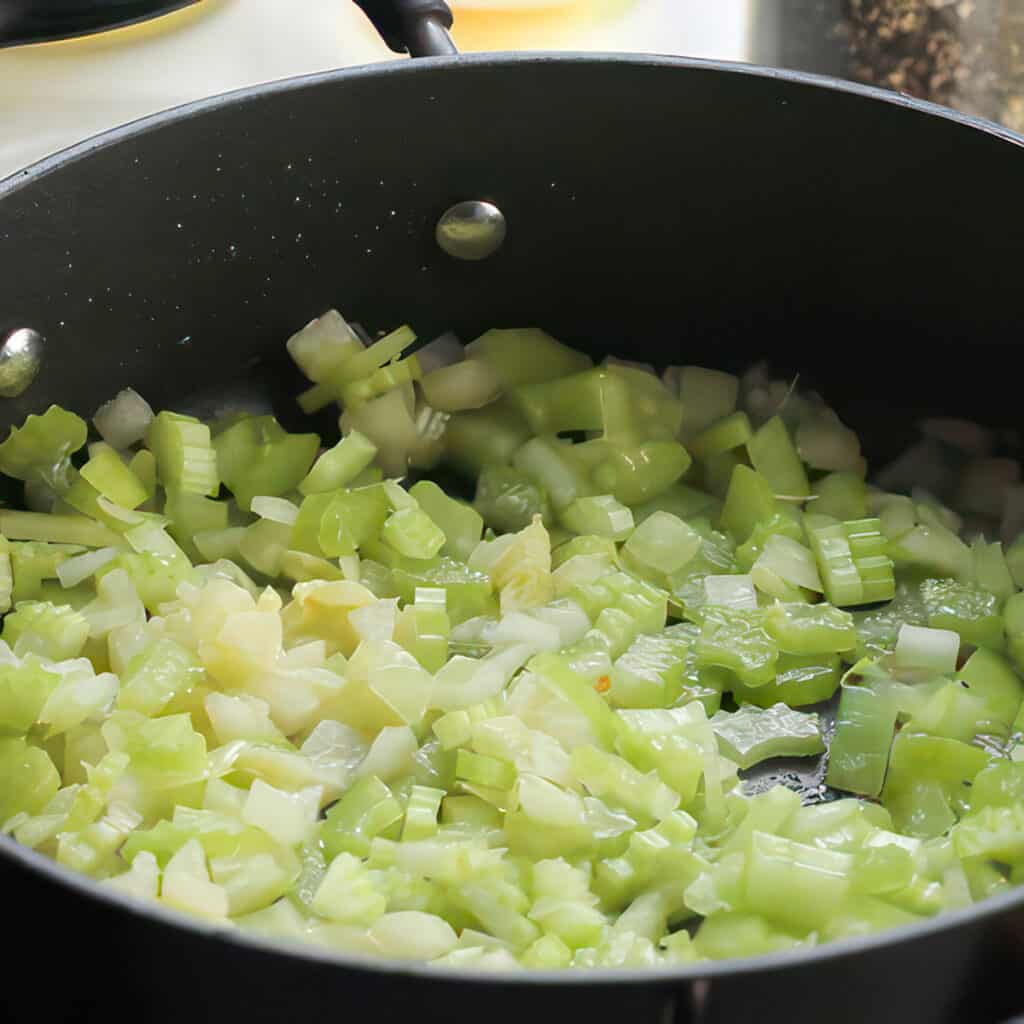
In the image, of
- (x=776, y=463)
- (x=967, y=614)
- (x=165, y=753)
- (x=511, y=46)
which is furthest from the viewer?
(x=511, y=46)

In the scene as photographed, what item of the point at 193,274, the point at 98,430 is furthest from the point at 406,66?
the point at 98,430

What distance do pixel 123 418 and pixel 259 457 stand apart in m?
0.13

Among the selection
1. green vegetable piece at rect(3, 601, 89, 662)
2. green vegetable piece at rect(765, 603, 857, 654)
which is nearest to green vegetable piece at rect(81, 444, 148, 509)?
green vegetable piece at rect(3, 601, 89, 662)

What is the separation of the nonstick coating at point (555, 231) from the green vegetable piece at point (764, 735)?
0.33 meters

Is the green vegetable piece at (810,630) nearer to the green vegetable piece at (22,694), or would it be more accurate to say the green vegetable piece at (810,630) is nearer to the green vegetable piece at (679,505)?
the green vegetable piece at (679,505)

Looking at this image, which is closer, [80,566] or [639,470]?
[80,566]

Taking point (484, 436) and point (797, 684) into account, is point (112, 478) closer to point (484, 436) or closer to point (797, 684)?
point (484, 436)

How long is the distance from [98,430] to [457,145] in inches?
16.3

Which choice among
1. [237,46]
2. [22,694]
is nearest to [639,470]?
[22,694]

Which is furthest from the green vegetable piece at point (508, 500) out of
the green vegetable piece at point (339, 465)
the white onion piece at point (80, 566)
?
the white onion piece at point (80, 566)

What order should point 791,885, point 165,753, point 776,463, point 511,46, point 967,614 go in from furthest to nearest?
point 511,46, point 776,463, point 967,614, point 165,753, point 791,885

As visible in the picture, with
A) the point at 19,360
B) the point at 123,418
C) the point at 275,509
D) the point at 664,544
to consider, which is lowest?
the point at 664,544

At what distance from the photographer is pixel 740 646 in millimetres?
1189

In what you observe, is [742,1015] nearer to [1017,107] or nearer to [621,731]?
[621,731]
